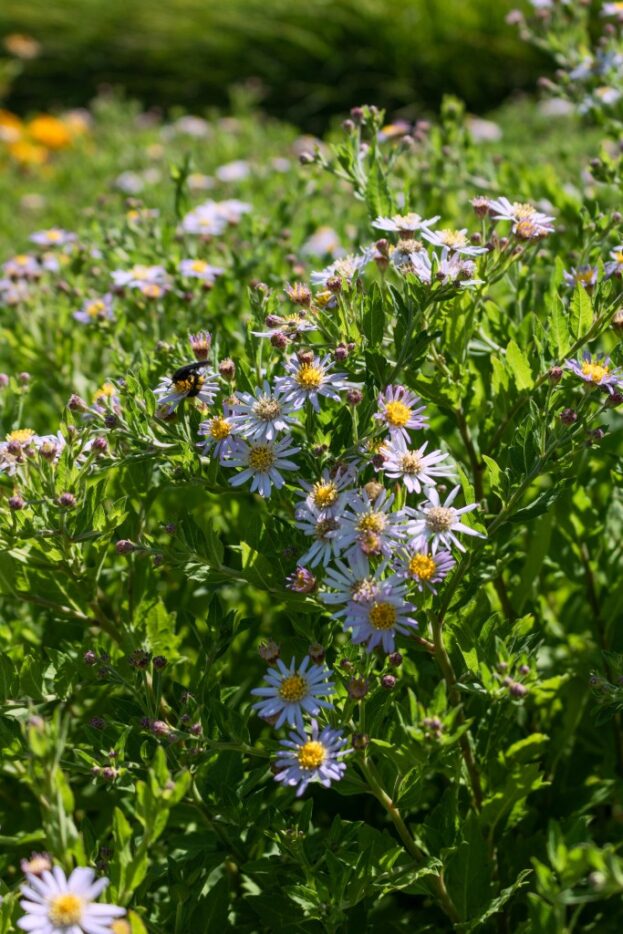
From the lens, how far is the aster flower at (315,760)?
6.34ft

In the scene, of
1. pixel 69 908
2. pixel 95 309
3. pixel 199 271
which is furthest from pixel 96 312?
pixel 69 908

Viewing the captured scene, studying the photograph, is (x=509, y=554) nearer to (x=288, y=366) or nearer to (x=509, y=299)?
(x=288, y=366)

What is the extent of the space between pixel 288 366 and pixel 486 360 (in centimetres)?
102

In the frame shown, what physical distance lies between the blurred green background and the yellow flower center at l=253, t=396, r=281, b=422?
9.44 m

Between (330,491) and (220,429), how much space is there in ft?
0.97

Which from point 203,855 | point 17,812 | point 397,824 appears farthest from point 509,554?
point 17,812

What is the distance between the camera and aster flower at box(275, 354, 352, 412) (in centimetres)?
214

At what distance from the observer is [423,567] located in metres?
1.98

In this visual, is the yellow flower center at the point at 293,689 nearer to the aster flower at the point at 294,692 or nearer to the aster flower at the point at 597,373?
the aster flower at the point at 294,692

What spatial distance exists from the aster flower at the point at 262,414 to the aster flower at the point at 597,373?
642 millimetres

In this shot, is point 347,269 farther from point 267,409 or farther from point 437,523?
point 437,523

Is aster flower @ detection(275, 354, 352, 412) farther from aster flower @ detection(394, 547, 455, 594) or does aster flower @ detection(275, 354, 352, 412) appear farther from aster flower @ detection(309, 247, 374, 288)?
aster flower @ detection(394, 547, 455, 594)

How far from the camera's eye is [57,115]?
12969mm

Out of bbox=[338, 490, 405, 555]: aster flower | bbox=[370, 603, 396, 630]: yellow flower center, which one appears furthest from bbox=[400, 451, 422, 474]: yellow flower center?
bbox=[370, 603, 396, 630]: yellow flower center
